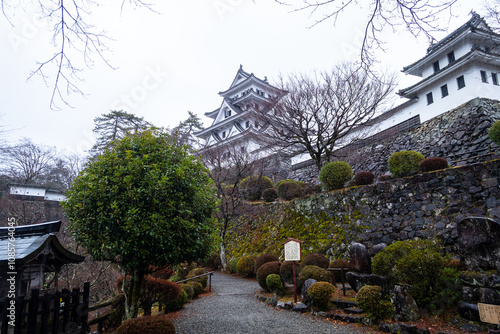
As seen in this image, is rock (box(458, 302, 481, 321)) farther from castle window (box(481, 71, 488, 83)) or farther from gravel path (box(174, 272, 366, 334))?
castle window (box(481, 71, 488, 83))

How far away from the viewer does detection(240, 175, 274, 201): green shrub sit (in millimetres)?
18266

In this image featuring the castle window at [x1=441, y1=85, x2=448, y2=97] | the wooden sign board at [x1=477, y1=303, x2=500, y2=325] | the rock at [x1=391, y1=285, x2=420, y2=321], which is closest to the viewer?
the wooden sign board at [x1=477, y1=303, x2=500, y2=325]

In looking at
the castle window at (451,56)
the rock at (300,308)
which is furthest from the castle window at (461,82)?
the rock at (300,308)

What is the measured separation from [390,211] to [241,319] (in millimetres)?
6731

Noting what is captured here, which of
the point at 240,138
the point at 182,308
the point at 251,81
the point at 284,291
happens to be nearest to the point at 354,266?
the point at 284,291

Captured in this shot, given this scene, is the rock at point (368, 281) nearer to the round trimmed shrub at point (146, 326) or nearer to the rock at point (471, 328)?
the rock at point (471, 328)

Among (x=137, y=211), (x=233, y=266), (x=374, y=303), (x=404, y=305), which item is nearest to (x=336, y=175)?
(x=233, y=266)

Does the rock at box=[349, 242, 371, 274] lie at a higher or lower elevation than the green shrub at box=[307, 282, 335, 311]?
higher

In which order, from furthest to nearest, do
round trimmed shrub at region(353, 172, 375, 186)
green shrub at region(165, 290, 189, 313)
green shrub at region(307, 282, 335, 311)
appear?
round trimmed shrub at region(353, 172, 375, 186)
green shrub at region(165, 290, 189, 313)
green shrub at region(307, 282, 335, 311)

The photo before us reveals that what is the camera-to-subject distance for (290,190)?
609 inches

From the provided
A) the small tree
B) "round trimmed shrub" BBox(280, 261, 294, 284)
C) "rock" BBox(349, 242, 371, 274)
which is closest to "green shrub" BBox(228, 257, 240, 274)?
"round trimmed shrub" BBox(280, 261, 294, 284)

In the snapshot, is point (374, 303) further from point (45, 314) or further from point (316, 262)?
point (45, 314)

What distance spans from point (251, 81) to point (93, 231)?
3092cm

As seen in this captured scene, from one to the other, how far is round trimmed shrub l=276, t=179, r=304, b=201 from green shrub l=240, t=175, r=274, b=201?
226 cm
